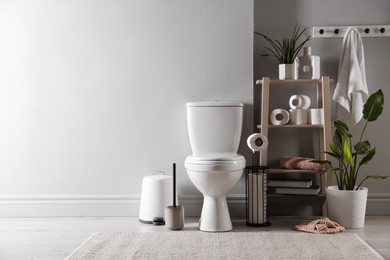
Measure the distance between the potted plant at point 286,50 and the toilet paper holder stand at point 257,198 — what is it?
2.26 ft

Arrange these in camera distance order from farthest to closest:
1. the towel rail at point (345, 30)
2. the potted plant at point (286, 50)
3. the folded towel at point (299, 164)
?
the towel rail at point (345, 30)
the potted plant at point (286, 50)
the folded towel at point (299, 164)

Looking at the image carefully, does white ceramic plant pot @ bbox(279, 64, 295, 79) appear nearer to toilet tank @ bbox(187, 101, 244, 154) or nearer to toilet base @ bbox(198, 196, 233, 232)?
toilet tank @ bbox(187, 101, 244, 154)

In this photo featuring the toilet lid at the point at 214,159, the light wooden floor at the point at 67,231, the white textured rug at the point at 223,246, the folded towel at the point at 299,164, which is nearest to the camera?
the white textured rug at the point at 223,246

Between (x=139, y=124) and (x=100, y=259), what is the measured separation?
1.31 metres

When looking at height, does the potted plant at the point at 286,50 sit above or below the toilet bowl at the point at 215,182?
above

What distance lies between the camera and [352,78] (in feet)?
12.5

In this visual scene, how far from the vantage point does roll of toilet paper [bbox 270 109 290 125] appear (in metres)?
3.77

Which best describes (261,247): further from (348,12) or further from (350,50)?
(348,12)

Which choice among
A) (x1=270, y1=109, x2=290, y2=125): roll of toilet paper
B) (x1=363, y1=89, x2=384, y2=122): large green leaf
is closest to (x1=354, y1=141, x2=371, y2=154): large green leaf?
(x1=363, y1=89, x2=384, y2=122): large green leaf

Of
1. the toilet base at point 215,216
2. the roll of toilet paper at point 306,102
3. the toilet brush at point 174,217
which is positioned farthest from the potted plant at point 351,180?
the toilet brush at point 174,217

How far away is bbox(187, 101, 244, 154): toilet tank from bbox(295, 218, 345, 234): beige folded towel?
734 mm

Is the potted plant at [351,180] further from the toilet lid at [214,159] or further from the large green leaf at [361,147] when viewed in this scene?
the toilet lid at [214,159]

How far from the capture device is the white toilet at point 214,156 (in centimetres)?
330

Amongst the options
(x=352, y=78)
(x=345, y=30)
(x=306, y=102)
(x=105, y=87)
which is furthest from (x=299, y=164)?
(x=105, y=87)
